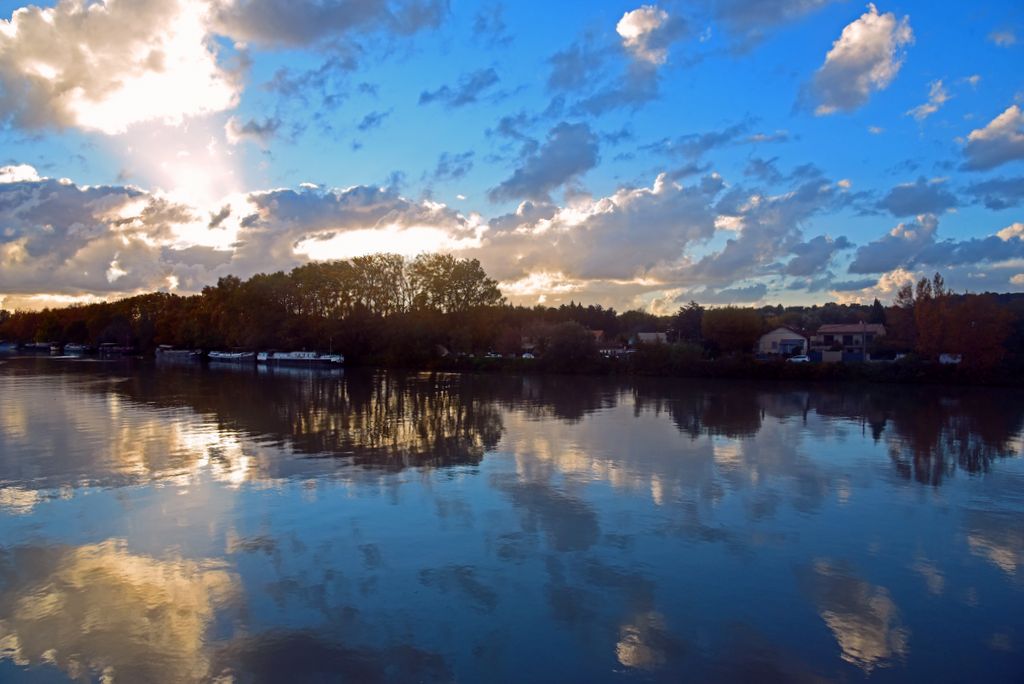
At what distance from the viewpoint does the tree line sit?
5856cm

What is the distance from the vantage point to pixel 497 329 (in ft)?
297

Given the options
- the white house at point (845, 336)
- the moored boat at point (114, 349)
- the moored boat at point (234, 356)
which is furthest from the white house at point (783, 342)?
the moored boat at point (114, 349)

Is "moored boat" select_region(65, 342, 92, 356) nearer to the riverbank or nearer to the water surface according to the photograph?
the riverbank

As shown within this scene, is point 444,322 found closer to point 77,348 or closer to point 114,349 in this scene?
point 114,349

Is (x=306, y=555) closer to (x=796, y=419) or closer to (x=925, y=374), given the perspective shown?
(x=796, y=419)

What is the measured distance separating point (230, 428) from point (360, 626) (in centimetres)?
1923

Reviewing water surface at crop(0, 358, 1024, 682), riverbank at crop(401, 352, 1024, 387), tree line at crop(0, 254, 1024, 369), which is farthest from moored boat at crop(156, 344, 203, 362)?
water surface at crop(0, 358, 1024, 682)

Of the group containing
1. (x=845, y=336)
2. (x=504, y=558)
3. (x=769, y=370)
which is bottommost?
(x=504, y=558)

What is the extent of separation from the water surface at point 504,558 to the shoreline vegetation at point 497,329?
37.6 meters

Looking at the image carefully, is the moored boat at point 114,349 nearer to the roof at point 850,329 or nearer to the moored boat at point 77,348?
the moored boat at point 77,348

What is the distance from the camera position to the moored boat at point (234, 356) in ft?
338

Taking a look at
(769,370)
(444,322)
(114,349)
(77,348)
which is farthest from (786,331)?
(77,348)

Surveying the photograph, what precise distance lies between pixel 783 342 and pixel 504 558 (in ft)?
288

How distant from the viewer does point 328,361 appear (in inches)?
3519
